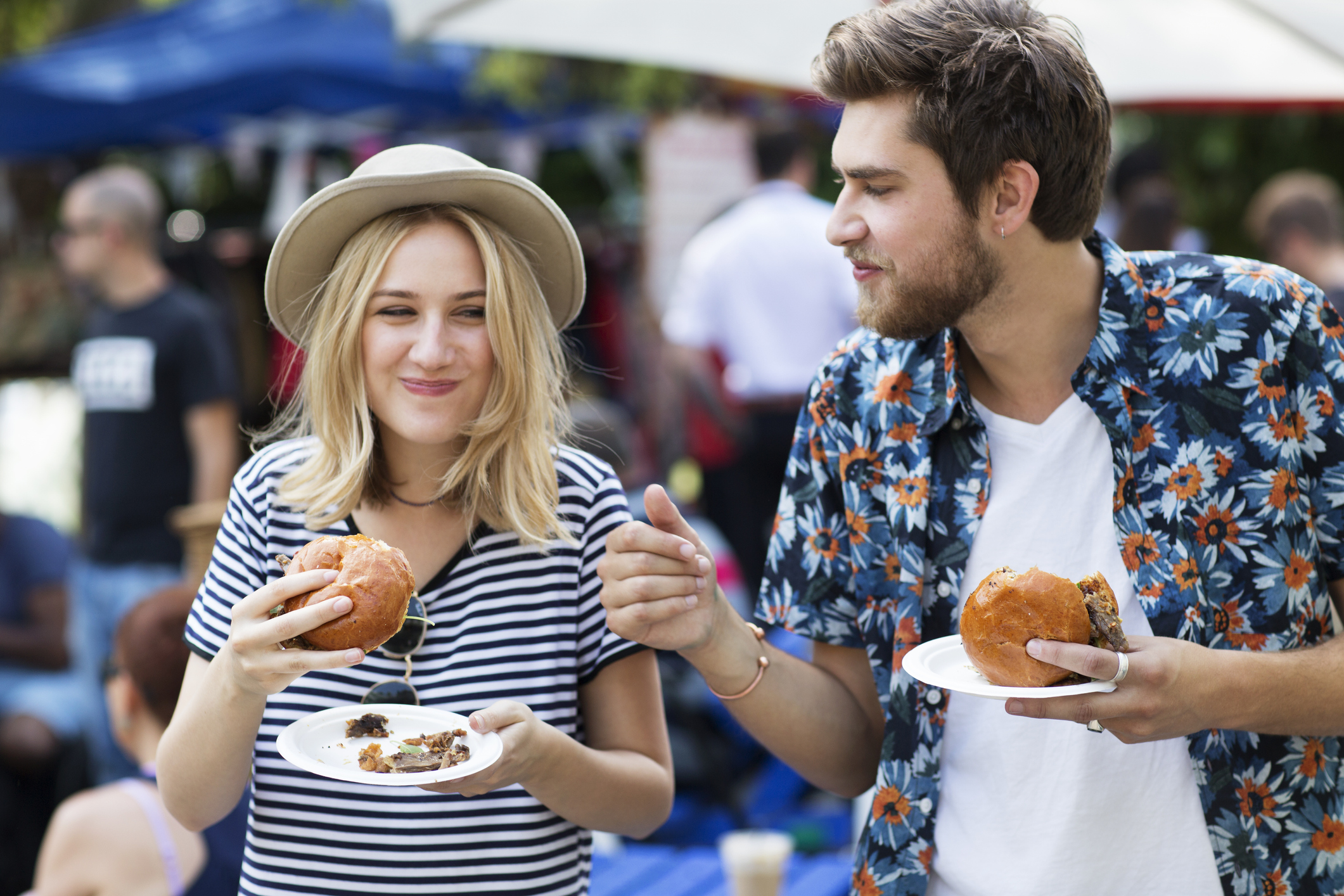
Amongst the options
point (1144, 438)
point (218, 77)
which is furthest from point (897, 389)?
point (218, 77)

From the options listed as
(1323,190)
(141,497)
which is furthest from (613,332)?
(1323,190)

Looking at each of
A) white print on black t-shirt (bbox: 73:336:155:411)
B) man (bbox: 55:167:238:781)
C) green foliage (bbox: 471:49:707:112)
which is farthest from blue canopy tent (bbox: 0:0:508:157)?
white print on black t-shirt (bbox: 73:336:155:411)

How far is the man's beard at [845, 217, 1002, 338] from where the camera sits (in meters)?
1.97

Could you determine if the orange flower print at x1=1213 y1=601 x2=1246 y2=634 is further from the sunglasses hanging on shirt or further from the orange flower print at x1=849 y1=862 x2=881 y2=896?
the sunglasses hanging on shirt

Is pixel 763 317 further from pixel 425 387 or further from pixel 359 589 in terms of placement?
pixel 359 589

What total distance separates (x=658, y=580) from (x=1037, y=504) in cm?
62

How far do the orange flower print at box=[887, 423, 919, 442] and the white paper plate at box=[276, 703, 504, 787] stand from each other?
0.82m

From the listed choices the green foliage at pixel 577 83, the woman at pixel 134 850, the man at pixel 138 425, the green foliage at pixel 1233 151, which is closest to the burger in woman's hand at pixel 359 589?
the woman at pixel 134 850

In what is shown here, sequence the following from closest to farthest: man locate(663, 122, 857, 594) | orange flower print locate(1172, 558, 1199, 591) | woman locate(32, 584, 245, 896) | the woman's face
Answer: orange flower print locate(1172, 558, 1199, 591)
the woman's face
woman locate(32, 584, 245, 896)
man locate(663, 122, 857, 594)

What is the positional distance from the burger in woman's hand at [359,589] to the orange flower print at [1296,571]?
132cm

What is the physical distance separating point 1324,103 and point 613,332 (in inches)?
204

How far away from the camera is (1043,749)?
1.94m

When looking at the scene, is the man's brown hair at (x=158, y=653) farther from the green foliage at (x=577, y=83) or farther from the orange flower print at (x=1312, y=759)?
the green foliage at (x=577, y=83)

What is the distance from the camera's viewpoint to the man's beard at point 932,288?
197cm
